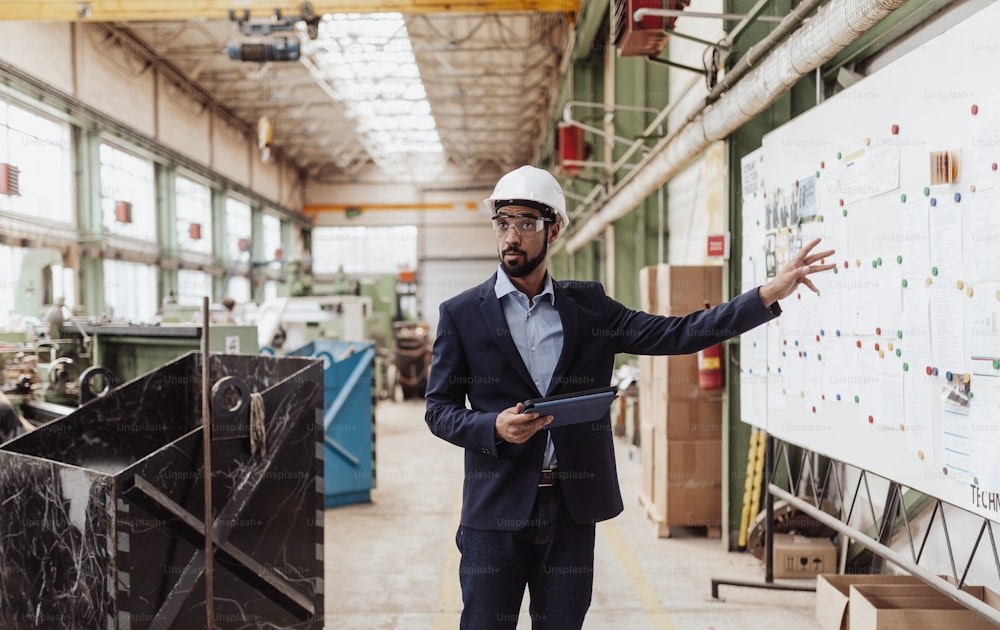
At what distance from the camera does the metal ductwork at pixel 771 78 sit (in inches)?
105

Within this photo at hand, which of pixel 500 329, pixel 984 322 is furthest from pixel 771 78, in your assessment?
pixel 500 329

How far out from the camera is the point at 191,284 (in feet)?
50.0

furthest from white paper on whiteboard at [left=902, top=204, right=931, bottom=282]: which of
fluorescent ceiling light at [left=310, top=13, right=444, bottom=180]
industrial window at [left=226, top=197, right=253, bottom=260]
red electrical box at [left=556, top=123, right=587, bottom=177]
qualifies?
industrial window at [left=226, top=197, right=253, bottom=260]

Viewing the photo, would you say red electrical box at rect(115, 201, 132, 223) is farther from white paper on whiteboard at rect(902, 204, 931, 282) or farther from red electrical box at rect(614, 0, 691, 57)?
white paper on whiteboard at rect(902, 204, 931, 282)

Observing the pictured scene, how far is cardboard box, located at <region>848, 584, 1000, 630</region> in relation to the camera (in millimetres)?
2621

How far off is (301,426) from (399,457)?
5004 millimetres

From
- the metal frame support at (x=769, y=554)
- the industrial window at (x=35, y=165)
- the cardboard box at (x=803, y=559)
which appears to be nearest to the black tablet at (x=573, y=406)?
the metal frame support at (x=769, y=554)

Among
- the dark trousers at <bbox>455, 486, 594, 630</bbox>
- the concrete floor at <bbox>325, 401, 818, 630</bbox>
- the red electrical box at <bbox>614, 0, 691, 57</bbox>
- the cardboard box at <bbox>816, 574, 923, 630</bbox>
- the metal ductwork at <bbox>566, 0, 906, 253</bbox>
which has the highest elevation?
the red electrical box at <bbox>614, 0, 691, 57</bbox>

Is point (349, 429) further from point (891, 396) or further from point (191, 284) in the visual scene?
point (191, 284)

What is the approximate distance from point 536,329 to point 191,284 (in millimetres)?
14869

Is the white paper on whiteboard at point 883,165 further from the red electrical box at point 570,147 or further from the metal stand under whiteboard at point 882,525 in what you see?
the red electrical box at point 570,147

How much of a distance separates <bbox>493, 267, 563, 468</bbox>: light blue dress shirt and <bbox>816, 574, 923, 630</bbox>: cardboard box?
1.82 metres

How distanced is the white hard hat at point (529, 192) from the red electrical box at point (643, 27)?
107 inches

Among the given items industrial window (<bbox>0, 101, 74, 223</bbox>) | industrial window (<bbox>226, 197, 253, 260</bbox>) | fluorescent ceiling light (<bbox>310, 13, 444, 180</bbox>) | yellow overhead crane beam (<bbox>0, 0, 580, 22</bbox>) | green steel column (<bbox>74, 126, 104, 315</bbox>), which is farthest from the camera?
industrial window (<bbox>226, 197, 253, 260</bbox>)
